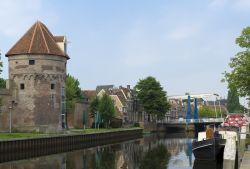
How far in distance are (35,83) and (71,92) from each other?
75.2 ft

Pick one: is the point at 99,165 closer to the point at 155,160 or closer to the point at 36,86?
the point at 155,160

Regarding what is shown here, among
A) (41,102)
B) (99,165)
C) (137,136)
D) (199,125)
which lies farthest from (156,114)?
(99,165)

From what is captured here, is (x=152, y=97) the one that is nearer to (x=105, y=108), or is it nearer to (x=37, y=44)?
(x=105, y=108)

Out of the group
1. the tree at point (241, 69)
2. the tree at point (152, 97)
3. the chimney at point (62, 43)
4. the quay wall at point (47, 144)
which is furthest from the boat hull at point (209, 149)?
the tree at point (152, 97)

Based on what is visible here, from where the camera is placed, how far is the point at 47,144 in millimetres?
43938

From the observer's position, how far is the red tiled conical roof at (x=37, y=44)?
54844 mm

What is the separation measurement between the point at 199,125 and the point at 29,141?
6960cm

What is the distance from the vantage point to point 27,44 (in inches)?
2196


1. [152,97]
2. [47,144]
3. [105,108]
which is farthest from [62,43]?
[152,97]

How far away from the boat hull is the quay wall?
15.0 metres

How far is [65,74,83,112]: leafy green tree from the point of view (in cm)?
7231

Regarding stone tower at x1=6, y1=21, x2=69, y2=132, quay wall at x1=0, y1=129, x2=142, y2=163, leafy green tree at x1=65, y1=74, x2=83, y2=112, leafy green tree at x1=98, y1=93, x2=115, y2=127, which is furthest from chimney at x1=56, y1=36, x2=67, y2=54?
leafy green tree at x1=98, y1=93, x2=115, y2=127

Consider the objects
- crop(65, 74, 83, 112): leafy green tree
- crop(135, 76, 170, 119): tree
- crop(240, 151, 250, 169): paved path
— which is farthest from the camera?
crop(135, 76, 170, 119): tree

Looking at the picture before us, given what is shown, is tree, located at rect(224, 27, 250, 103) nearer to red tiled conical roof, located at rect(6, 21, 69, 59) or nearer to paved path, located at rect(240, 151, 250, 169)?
paved path, located at rect(240, 151, 250, 169)
